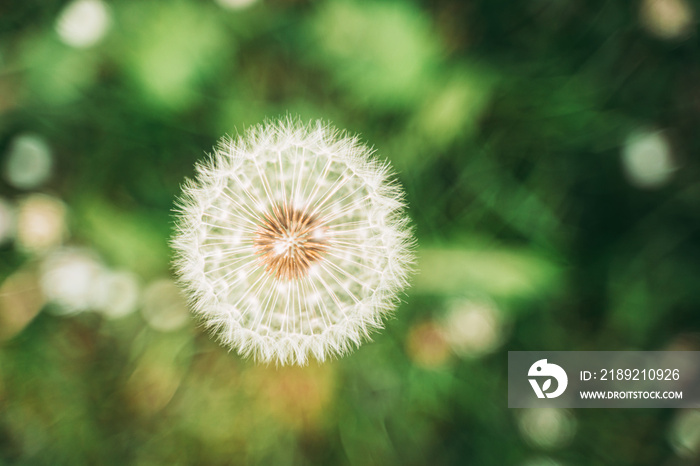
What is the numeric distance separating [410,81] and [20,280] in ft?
2.78

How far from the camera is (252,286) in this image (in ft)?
2.04

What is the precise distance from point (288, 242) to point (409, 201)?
0.92ft

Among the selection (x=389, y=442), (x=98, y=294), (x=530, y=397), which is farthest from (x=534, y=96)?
(x=98, y=294)

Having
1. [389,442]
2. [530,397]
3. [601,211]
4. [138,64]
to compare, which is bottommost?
[389,442]

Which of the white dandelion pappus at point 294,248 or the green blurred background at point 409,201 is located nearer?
the white dandelion pappus at point 294,248

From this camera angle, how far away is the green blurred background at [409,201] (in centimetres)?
76

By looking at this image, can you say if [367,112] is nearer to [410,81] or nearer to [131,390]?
[410,81]
